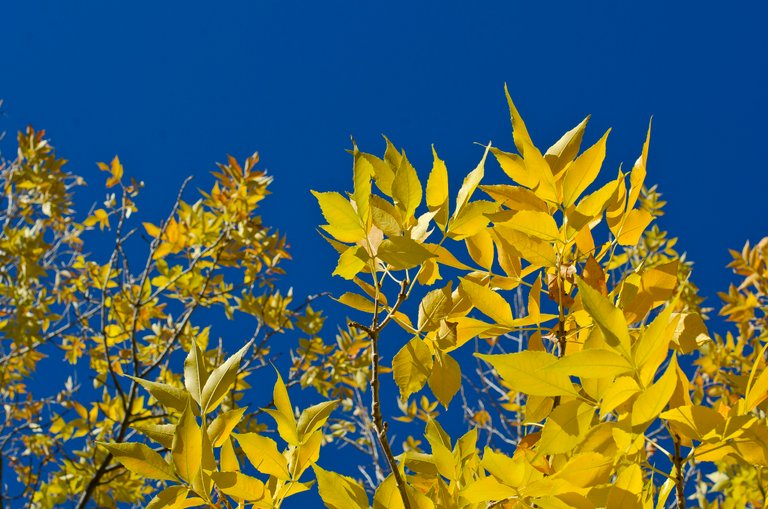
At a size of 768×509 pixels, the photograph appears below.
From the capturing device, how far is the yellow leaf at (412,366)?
0.71 meters

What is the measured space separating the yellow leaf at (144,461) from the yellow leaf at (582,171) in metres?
0.51

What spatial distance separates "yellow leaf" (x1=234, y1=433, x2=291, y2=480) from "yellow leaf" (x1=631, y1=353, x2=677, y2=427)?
0.36 meters

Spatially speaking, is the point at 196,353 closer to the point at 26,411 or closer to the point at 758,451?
the point at 758,451

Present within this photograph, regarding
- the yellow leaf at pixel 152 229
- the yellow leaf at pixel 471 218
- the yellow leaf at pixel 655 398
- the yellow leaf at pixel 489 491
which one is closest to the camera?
the yellow leaf at pixel 655 398

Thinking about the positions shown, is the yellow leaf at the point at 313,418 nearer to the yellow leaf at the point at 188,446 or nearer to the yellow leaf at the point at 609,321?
the yellow leaf at the point at 188,446

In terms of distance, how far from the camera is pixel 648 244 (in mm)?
3527

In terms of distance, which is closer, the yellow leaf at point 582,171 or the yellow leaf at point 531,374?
the yellow leaf at point 531,374

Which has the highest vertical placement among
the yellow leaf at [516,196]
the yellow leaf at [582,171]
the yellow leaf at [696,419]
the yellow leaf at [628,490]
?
the yellow leaf at [516,196]

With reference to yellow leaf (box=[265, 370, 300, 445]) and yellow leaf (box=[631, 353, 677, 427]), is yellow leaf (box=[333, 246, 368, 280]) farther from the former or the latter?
yellow leaf (box=[631, 353, 677, 427])

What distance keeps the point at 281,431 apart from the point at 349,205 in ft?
0.81

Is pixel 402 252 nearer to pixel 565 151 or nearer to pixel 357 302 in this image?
pixel 357 302

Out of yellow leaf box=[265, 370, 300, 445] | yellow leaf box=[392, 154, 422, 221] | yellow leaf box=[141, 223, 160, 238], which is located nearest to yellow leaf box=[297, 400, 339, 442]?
yellow leaf box=[265, 370, 300, 445]

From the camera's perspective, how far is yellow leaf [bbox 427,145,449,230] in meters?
0.65

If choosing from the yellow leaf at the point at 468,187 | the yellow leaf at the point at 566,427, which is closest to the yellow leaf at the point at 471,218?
the yellow leaf at the point at 468,187
